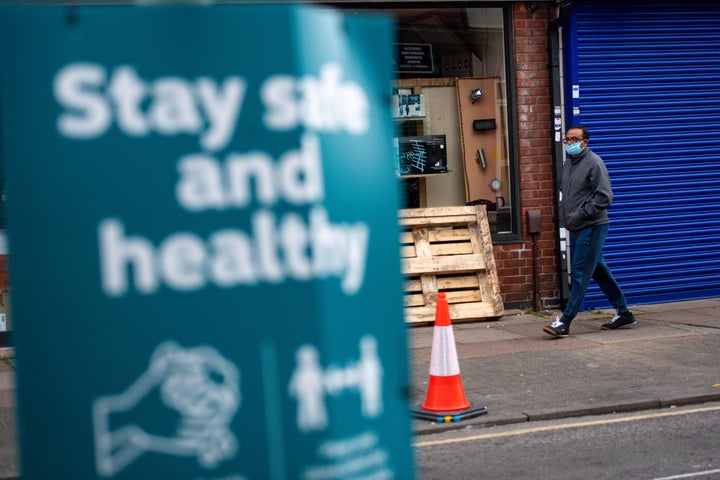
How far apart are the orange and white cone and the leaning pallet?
12.5 feet

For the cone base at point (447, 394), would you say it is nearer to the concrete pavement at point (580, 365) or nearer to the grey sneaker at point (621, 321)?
the concrete pavement at point (580, 365)

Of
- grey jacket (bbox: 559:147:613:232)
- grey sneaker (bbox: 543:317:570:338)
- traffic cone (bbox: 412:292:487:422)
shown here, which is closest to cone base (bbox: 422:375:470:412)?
traffic cone (bbox: 412:292:487:422)

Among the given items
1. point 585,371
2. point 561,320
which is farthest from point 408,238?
point 585,371

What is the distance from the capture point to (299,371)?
2.24 metres

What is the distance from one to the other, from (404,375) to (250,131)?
28.7 inches

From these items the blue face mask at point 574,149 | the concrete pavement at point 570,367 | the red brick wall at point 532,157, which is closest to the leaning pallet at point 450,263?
the concrete pavement at point 570,367

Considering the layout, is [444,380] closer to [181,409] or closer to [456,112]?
[181,409]

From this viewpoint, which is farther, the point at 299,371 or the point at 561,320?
the point at 561,320

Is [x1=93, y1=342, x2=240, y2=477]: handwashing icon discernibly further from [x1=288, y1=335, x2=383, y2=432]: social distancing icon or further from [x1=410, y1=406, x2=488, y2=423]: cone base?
[x1=410, y1=406, x2=488, y2=423]: cone base

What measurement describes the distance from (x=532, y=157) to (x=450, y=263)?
167 cm

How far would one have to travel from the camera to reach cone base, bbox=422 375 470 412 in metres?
A: 6.86

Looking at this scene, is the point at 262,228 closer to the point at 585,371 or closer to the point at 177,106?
the point at 177,106

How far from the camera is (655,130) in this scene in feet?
38.8

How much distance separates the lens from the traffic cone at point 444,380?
6.71 metres
